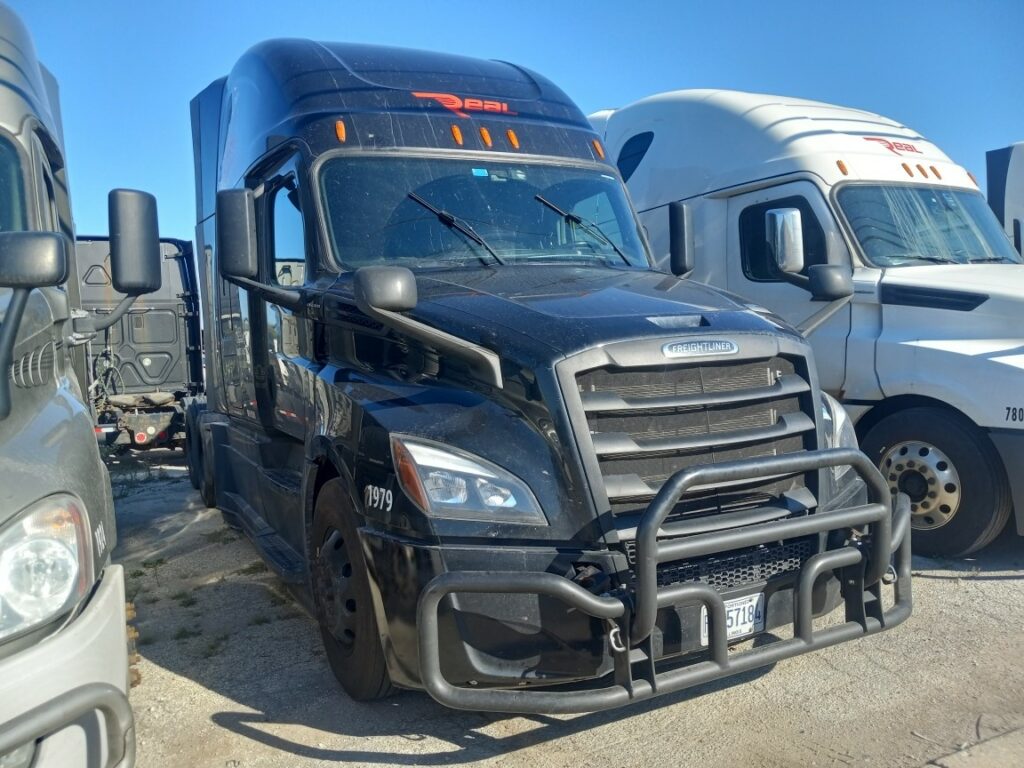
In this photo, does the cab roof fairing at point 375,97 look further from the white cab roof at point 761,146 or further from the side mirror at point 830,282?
the side mirror at point 830,282

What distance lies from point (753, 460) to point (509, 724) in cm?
155

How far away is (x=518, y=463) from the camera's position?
343 centimetres

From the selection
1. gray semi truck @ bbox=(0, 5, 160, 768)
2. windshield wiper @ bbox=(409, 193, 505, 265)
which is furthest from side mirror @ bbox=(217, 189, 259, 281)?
gray semi truck @ bbox=(0, 5, 160, 768)

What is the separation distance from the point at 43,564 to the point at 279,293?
2.47 meters

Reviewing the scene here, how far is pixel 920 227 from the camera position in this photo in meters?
7.05

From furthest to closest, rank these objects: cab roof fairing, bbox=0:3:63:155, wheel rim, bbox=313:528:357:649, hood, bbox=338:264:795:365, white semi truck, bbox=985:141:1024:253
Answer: white semi truck, bbox=985:141:1024:253 < cab roof fairing, bbox=0:3:63:155 < wheel rim, bbox=313:528:357:649 < hood, bbox=338:264:795:365

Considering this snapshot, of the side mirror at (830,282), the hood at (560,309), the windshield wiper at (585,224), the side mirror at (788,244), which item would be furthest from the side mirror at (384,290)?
the side mirror at (788,244)

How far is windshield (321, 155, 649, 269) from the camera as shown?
4.74 metres

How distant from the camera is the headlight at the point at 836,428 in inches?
163

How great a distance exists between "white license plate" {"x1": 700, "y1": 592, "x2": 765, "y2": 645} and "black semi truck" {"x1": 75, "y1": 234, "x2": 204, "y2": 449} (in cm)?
931

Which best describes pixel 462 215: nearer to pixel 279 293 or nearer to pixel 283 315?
pixel 279 293

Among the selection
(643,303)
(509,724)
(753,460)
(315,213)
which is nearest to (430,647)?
(509,724)

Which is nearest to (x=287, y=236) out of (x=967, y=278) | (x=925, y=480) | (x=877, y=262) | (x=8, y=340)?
(x=8, y=340)

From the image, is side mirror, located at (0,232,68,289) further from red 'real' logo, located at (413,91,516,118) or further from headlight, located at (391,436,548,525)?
red 'real' logo, located at (413,91,516,118)
